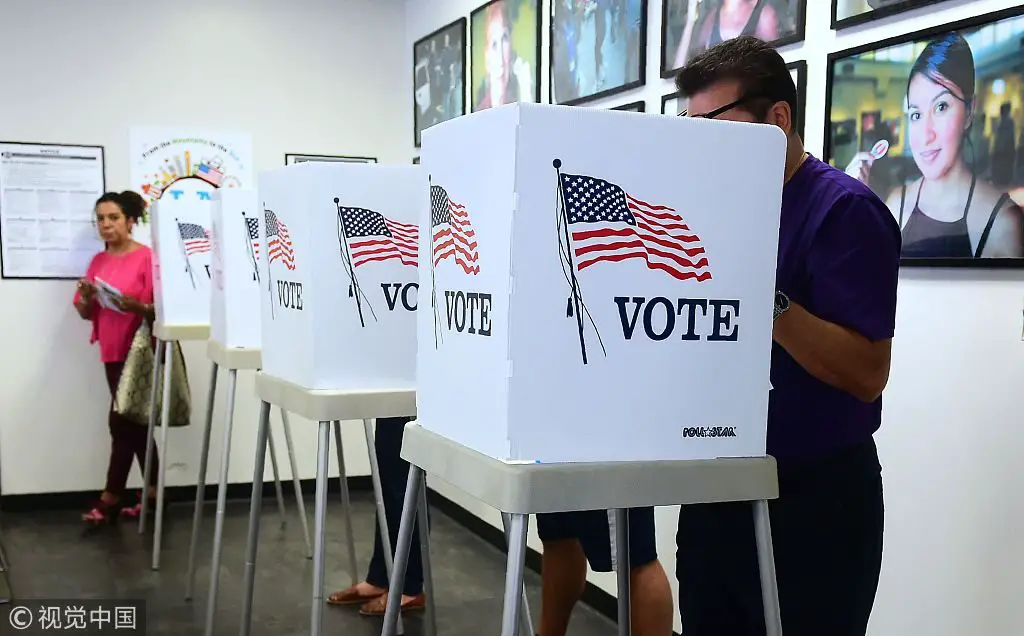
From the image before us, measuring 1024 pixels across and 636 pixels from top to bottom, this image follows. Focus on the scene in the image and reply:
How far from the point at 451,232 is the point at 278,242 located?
949 mm

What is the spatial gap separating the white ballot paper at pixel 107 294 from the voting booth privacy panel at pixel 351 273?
2415 millimetres

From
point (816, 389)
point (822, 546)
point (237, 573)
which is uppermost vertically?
point (816, 389)

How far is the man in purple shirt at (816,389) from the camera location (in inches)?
50.4

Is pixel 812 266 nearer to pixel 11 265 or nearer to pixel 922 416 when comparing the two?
pixel 922 416

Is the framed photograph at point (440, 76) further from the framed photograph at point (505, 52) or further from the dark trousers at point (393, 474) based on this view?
the dark trousers at point (393, 474)

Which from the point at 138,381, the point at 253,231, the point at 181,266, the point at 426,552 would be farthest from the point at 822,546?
the point at 138,381

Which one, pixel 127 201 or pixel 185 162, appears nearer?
pixel 127 201

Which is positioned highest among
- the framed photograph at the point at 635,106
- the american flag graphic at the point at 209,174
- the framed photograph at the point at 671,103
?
the framed photograph at the point at 635,106

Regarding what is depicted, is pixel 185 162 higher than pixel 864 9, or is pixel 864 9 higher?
pixel 864 9

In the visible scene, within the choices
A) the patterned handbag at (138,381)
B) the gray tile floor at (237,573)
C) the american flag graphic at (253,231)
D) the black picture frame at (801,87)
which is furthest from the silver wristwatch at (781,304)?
the patterned handbag at (138,381)

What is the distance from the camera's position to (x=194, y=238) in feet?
11.4

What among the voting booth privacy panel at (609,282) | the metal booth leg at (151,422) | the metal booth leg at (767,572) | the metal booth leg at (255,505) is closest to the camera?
the voting booth privacy panel at (609,282)

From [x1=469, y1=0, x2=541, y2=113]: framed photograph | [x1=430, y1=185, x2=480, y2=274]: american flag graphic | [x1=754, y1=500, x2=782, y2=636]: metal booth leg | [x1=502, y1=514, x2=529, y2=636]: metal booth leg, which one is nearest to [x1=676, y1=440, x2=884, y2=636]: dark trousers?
[x1=754, y1=500, x2=782, y2=636]: metal booth leg

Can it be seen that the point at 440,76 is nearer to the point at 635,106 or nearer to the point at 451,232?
the point at 635,106
